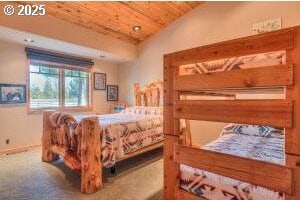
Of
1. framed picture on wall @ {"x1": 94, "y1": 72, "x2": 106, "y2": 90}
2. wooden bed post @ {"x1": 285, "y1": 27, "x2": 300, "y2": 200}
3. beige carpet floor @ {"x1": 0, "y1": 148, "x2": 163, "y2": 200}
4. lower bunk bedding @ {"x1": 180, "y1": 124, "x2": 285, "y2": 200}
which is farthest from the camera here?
framed picture on wall @ {"x1": 94, "y1": 72, "x2": 106, "y2": 90}

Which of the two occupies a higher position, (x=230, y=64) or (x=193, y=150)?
(x=230, y=64)

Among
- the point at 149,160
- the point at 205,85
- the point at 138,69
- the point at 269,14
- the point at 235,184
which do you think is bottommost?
the point at 149,160

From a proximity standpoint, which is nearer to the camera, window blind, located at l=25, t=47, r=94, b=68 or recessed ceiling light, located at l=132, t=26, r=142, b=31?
window blind, located at l=25, t=47, r=94, b=68

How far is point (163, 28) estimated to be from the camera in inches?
194

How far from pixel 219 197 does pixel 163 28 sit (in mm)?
4290

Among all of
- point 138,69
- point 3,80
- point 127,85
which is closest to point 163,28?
point 138,69

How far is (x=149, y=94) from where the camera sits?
5066mm

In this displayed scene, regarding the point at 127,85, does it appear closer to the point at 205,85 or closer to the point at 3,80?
the point at 3,80

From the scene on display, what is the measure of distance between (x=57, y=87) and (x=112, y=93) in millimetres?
1563

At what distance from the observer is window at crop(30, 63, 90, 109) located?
4477mm

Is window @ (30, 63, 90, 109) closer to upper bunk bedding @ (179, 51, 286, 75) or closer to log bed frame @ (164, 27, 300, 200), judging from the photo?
log bed frame @ (164, 27, 300, 200)

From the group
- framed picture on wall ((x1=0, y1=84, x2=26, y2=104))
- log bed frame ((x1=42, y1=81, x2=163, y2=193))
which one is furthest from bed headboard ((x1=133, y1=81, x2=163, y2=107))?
framed picture on wall ((x1=0, y1=84, x2=26, y2=104))

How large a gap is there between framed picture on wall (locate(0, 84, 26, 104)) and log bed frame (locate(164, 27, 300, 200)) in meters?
3.72

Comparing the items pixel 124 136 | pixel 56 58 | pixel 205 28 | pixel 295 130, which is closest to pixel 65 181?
pixel 124 136
